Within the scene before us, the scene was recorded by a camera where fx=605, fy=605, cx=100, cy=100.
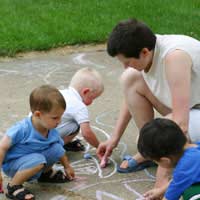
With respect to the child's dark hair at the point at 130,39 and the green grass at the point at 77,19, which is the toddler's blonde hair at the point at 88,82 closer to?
the child's dark hair at the point at 130,39

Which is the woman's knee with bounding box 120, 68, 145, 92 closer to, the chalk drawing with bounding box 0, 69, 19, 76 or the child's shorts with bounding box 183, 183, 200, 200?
the child's shorts with bounding box 183, 183, 200, 200

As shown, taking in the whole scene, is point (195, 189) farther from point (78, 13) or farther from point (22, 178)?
point (78, 13)

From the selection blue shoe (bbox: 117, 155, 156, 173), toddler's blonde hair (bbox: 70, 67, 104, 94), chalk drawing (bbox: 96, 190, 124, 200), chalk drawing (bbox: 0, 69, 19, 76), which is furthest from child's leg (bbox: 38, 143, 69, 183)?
chalk drawing (bbox: 0, 69, 19, 76)

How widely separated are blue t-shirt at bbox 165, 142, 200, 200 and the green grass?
3821 millimetres

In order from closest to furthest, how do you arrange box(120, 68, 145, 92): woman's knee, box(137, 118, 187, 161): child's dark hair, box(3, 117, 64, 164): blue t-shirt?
box(137, 118, 187, 161): child's dark hair
box(3, 117, 64, 164): blue t-shirt
box(120, 68, 145, 92): woman's knee

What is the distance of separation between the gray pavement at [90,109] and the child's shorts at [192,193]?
1.86 feet

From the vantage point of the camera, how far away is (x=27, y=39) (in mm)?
6695

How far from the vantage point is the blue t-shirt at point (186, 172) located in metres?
2.75

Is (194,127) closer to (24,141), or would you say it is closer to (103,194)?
(103,194)

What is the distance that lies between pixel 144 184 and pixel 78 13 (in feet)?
15.8

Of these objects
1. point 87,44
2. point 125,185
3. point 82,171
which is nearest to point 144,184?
point 125,185

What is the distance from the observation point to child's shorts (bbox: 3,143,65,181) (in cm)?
329

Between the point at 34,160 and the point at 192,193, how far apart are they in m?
0.94

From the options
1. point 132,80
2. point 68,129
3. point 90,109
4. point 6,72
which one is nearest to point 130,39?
point 132,80
